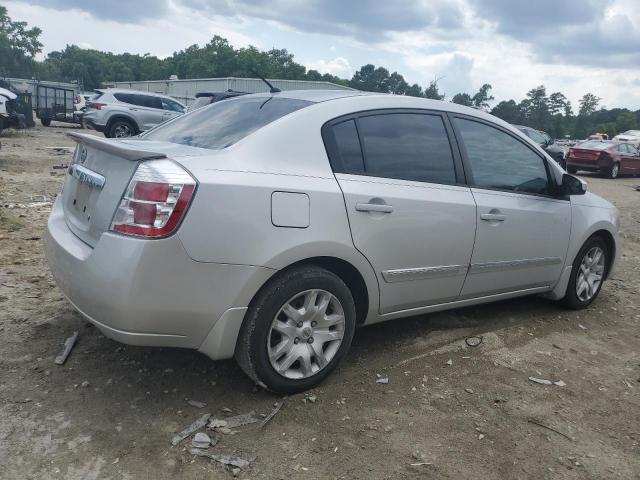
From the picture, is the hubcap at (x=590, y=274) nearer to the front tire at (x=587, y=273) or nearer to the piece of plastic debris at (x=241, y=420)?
the front tire at (x=587, y=273)

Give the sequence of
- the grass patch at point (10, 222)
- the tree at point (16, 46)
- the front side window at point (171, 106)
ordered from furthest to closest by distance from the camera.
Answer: the tree at point (16, 46)
the front side window at point (171, 106)
the grass patch at point (10, 222)

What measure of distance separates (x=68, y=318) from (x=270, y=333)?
1754mm

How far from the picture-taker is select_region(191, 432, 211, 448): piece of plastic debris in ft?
8.42

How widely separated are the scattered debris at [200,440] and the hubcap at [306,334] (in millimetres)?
493

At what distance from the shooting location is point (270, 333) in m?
2.84

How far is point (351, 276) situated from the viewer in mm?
3164

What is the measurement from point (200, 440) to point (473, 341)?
7.04 ft

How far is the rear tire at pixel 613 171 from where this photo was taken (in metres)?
19.8

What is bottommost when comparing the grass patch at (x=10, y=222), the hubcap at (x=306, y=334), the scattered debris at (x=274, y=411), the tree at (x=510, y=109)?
the scattered debris at (x=274, y=411)

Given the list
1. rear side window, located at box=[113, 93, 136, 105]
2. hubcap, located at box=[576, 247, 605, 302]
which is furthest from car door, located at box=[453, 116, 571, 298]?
rear side window, located at box=[113, 93, 136, 105]

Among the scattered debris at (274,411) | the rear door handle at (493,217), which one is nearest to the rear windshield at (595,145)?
the rear door handle at (493,217)

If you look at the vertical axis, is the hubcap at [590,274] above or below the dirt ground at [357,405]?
above

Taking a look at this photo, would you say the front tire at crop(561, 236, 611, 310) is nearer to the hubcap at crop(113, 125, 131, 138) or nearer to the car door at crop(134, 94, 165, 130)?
the car door at crop(134, 94, 165, 130)

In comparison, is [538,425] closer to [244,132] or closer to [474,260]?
[474,260]
